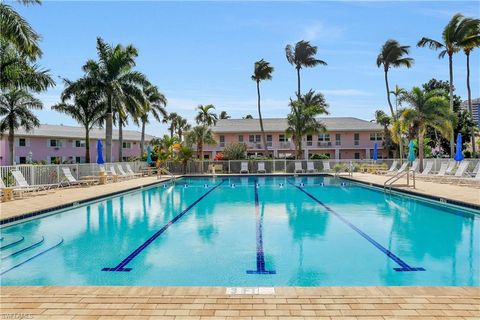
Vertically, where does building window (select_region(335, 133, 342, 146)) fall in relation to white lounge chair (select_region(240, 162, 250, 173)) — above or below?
above

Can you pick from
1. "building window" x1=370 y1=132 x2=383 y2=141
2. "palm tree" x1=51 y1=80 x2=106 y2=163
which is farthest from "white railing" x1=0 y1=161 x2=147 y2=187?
"building window" x1=370 y1=132 x2=383 y2=141

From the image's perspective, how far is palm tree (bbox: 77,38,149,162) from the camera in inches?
1093

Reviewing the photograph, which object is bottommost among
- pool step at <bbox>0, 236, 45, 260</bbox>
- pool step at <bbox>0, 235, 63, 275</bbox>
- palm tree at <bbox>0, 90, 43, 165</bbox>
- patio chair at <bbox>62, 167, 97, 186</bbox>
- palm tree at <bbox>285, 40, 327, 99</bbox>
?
pool step at <bbox>0, 235, 63, 275</bbox>

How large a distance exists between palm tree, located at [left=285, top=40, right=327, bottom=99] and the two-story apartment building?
28.0ft

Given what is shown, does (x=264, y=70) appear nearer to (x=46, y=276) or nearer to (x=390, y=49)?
(x=390, y=49)

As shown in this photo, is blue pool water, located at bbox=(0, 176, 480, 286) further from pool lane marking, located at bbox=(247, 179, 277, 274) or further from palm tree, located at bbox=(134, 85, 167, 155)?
palm tree, located at bbox=(134, 85, 167, 155)

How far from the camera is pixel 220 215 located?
12328 mm

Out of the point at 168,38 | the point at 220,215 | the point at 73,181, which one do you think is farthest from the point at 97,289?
the point at 73,181

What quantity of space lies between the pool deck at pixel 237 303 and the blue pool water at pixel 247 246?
1.49 m

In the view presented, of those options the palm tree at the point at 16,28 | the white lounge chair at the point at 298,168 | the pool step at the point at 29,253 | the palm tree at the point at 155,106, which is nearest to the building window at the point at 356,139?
the white lounge chair at the point at 298,168

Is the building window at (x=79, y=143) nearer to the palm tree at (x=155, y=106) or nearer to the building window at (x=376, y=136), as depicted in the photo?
the palm tree at (x=155, y=106)

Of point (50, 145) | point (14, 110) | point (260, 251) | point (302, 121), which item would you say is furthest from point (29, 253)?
point (50, 145)

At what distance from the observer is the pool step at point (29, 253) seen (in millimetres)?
6744

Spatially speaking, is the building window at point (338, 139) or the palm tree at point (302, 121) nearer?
the palm tree at point (302, 121)
